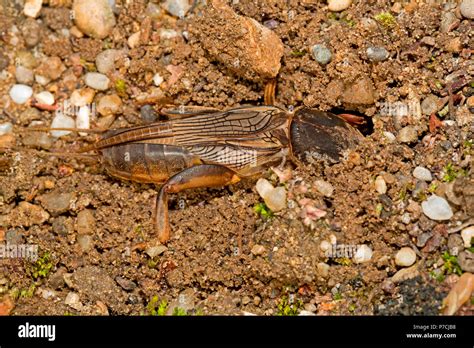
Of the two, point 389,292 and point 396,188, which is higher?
point 396,188

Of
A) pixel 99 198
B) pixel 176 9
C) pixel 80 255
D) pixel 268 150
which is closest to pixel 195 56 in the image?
pixel 176 9

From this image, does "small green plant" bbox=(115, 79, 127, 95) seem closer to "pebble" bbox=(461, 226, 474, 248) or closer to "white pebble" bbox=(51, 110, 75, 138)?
"white pebble" bbox=(51, 110, 75, 138)

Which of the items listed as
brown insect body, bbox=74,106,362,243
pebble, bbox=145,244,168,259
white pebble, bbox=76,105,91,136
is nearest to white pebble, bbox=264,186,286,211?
brown insect body, bbox=74,106,362,243

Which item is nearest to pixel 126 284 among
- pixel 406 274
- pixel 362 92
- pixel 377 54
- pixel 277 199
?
pixel 277 199

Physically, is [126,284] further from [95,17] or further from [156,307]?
[95,17]

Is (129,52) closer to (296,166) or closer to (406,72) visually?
(296,166)

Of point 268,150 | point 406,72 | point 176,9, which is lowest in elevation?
point 268,150
